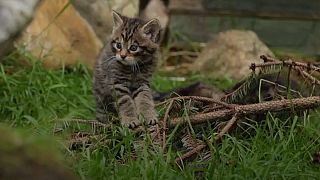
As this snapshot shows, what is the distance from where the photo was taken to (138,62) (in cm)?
452

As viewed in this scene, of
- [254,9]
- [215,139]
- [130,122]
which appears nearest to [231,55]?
[254,9]

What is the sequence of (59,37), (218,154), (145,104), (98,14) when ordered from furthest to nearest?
(98,14) < (59,37) < (145,104) < (218,154)

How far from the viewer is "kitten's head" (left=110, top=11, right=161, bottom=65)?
446 centimetres

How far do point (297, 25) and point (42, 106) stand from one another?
4.08 m

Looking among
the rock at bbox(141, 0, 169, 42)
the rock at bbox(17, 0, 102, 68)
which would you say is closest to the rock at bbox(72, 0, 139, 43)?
the rock at bbox(17, 0, 102, 68)

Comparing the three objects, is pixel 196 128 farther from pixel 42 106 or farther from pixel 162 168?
pixel 42 106

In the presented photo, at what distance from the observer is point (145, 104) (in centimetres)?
419

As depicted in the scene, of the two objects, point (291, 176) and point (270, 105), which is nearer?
point (291, 176)

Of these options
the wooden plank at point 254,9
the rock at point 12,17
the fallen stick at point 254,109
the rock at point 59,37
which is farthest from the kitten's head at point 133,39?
the wooden plank at point 254,9

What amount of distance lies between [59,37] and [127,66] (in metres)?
2.03

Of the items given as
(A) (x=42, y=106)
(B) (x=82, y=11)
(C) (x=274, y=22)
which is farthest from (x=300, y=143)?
(C) (x=274, y=22)

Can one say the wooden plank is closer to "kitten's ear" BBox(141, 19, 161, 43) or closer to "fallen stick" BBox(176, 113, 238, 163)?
"kitten's ear" BBox(141, 19, 161, 43)

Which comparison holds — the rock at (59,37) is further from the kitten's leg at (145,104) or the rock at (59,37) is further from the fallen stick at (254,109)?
the fallen stick at (254,109)

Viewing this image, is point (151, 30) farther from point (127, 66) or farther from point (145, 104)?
point (145, 104)
